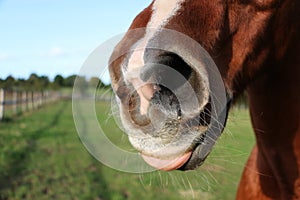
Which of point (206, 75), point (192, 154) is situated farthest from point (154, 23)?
point (192, 154)

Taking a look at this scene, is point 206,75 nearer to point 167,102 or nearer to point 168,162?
point 167,102

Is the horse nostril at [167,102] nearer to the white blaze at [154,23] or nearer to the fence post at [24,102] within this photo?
the white blaze at [154,23]

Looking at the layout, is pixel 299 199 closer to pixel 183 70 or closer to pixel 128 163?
pixel 128 163

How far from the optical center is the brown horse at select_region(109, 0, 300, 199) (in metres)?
1.88

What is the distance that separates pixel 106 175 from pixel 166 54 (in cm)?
746

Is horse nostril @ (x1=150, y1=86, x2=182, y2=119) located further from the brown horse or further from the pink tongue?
the pink tongue

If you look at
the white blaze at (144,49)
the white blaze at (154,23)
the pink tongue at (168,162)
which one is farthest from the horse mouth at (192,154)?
the white blaze at (154,23)

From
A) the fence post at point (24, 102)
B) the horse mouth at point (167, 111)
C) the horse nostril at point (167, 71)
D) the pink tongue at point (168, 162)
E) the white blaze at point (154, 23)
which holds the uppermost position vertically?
the white blaze at point (154, 23)

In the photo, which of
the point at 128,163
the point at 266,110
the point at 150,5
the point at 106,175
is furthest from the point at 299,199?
the point at 106,175

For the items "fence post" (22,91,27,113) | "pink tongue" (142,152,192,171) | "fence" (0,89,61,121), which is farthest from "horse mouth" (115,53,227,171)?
"fence post" (22,91,27,113)

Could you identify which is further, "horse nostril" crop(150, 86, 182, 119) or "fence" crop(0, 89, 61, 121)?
"fence" crop(0, 89, 61, 121)

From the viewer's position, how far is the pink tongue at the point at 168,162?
202cm

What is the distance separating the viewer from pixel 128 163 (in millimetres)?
2365

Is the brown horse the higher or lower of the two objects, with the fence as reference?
higher
